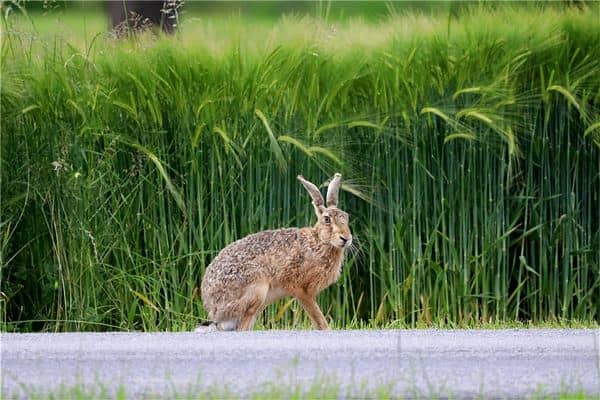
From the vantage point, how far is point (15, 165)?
6.67 m

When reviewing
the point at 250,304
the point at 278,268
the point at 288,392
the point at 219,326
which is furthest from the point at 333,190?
the point at 288,392

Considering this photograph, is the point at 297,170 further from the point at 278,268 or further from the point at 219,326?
the point at 219,326

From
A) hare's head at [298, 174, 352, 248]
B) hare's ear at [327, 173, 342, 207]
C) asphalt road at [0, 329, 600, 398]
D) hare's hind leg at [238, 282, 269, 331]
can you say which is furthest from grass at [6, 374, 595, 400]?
hare's ear at [327, 173, 342, 207]

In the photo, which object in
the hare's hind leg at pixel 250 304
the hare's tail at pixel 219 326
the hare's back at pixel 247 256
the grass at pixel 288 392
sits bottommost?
the hare's tail at pixel 219 326

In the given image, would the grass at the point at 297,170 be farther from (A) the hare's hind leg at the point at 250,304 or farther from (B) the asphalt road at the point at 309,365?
(B) the asphalt road at the point at 309,365

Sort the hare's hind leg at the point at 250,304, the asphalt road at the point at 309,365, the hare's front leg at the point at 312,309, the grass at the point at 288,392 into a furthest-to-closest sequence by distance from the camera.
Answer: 1. the hare's front leg at the point at 312,309
2. the hare's hind leg at the point at 250,304
3. the asphalt road at the point at 309,365
4. the grass at the point at 288,392

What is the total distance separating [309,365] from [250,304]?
1513 millimetres

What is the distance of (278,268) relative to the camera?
598cm

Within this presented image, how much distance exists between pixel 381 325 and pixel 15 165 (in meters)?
2.21

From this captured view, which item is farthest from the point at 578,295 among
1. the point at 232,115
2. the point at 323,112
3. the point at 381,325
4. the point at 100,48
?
the point at 100,48

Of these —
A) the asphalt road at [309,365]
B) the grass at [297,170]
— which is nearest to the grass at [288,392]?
the asphalt road at [309,365]

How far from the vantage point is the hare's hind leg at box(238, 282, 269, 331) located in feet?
19.2

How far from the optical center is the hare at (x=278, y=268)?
19.2 feet

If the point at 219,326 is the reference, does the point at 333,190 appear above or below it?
above
